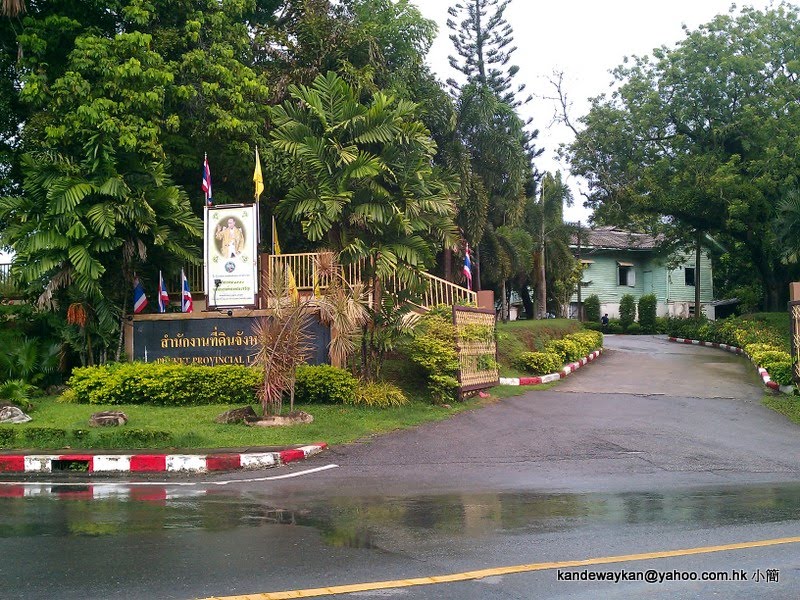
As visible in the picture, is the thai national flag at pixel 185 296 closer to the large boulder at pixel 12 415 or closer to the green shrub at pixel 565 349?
the large boulder at pixel 12 415

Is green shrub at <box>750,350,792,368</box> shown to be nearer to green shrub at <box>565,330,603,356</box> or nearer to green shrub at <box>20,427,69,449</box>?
green shrub at <box>565,330,603,356</box>

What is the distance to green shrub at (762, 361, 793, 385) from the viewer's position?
1812 centimetres

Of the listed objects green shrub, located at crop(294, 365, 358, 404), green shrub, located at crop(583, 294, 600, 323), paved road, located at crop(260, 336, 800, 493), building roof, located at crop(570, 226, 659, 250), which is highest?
building roof, located at crop(570, 226, 659, 250)

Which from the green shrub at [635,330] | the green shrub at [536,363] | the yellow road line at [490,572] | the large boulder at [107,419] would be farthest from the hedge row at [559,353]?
the green shrub at [635,330]

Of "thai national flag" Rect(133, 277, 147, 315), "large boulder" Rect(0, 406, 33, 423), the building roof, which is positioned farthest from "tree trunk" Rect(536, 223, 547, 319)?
"large boulder" Rect(0, 406, 33, 423)

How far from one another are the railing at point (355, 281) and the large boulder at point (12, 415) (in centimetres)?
586

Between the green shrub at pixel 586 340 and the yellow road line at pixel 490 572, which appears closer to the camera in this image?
the yellow road line at pixel 490 572

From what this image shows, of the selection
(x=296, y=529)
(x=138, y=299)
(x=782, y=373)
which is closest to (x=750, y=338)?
(x=782, y=373)

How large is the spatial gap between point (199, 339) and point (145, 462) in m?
6.28

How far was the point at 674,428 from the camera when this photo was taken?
46.7ft

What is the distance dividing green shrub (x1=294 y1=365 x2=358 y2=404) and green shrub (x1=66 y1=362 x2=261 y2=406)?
99 cm

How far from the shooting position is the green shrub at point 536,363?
2042cm

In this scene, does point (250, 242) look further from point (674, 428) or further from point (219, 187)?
point (674, 428)

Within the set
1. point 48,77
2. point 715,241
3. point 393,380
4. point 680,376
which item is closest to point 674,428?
point 393,380
